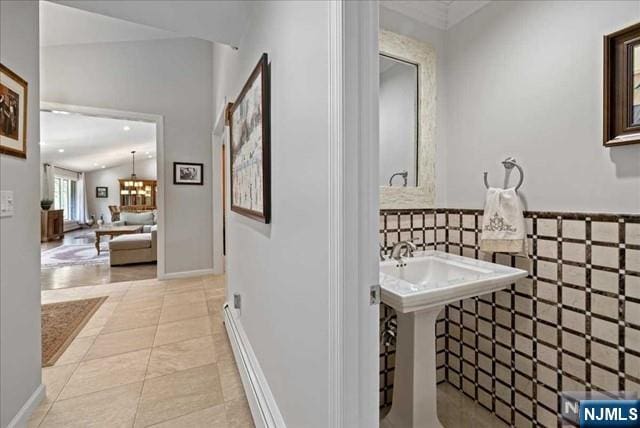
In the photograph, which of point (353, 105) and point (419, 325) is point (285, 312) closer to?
point (419, 325)

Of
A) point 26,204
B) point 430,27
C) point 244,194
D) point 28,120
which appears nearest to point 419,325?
point 244,194

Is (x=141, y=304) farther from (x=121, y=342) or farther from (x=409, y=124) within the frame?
(x=409, y=124)

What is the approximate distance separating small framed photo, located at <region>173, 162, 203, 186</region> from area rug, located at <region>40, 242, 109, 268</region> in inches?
104

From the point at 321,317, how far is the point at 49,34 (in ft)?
16.3

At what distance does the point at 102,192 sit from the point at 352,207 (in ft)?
52.4

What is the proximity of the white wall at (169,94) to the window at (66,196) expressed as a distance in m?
8.71

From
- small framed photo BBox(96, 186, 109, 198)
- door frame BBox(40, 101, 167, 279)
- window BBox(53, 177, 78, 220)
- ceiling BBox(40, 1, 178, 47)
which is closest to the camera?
ceiling BBox(40, 1, 178, 47)

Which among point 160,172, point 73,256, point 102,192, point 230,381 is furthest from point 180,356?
point 102,192

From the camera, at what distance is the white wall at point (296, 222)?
887 millimetres

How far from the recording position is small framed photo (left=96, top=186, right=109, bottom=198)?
1335cm

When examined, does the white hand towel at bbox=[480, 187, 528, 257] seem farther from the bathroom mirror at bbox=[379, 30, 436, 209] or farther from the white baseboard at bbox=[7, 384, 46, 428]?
the white baseboard at bbox=[7, 384, 46, 428]

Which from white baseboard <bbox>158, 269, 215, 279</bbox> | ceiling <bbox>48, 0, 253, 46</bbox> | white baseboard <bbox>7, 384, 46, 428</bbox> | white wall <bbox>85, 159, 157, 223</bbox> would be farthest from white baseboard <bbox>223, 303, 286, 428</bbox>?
white wall <bbox>85, 159, 157, 223</bbox>

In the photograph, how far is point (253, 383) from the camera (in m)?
1.60

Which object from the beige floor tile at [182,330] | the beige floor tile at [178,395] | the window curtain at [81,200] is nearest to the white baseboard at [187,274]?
the beige floor tile at [182,330]
